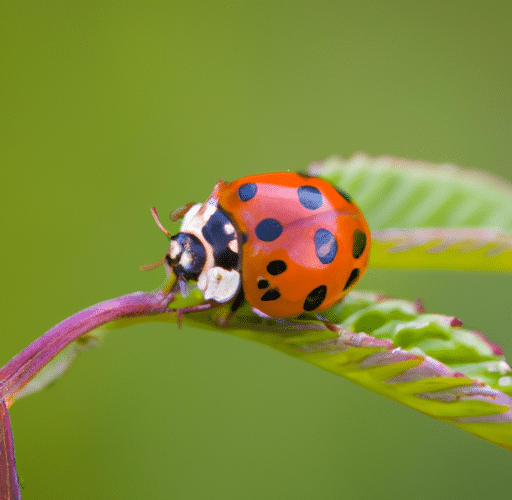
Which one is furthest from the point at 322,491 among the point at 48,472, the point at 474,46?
the point at 474,46

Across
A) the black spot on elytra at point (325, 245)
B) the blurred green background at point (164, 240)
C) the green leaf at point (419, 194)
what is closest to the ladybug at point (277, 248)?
the black spot on elytra at point (325, 245)

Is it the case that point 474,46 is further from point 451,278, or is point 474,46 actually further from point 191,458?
point 191,458

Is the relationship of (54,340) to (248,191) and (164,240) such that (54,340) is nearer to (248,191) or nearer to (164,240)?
(248,191)

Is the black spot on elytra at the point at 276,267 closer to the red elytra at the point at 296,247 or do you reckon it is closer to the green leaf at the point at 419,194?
the red elytra at the point at 296,247

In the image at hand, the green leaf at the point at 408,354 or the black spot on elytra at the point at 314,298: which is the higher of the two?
the black spot on elytra at the point at 314,298

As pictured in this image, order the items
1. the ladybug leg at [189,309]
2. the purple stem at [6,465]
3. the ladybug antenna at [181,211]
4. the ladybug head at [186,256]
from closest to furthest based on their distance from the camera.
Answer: the purple stem at [6,465] → the ladybug leg at [189,309] → the ladybug head at [186,256] → the ladybug antenna at [181,211]

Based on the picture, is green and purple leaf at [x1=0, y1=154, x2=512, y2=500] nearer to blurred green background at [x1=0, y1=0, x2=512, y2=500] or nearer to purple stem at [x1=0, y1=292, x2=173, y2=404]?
purple stem at [x1=0, y1=292, x2=173, y2=404]

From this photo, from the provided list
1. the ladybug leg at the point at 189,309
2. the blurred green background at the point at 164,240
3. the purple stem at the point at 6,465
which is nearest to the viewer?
the purple stem at the point at 6,465
